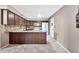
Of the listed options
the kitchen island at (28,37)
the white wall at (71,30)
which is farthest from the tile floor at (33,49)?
the kitchen island at (28,37)

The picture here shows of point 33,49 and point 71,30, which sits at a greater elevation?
point 71,30

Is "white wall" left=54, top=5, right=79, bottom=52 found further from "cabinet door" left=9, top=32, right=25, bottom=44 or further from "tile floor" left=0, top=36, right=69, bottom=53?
"cabinet door" left=9, top=32, right=25, bottom=44

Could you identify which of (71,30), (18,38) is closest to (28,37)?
(18,38)

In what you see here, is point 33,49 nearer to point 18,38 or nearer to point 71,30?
point 18,38

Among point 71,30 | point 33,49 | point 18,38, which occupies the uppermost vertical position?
point 71,30

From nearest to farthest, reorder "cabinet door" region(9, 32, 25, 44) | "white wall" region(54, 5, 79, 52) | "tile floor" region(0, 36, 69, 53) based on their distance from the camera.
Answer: "white wall" region(54, 5, 79, 52)
"tile floor" region(0, 36, 69, 53)
"cabinet door" region(9, 32, 25, 44)

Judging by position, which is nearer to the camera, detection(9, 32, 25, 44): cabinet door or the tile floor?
the tile floor

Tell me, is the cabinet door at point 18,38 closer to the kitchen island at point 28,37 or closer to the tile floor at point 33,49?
the kitchen island at point 28,37

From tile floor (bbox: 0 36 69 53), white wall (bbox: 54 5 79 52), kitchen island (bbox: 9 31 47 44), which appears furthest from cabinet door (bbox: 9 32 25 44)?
white wall (bbox: 54 5 79 52)
